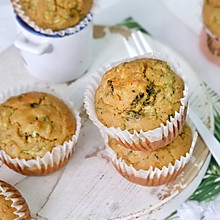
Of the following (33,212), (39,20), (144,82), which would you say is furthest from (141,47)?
(33,212)

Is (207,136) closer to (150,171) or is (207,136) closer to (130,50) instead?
(150,171)

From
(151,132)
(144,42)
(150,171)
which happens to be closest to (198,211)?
(150,171)

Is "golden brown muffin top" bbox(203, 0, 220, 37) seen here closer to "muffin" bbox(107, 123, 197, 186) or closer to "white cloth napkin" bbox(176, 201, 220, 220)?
"muffin" bbox(107, 123, 197, 186)

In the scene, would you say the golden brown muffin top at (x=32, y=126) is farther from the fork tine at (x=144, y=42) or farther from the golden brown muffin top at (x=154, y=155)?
the fork tine at (x=144, y=42)

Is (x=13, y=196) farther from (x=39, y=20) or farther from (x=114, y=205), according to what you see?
(x=39, y=20)

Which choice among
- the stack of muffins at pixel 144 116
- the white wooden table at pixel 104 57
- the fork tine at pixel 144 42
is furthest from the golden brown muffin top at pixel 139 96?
the fork tine at pixel 144 42

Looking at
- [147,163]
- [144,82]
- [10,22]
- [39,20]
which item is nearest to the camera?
→ [144,82]
